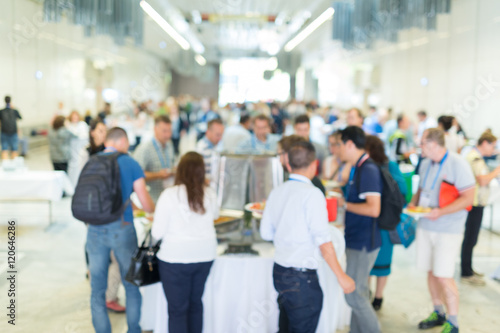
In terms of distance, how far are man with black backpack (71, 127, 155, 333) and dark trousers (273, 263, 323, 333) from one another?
3.78 feet

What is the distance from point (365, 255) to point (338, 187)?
1.52 m

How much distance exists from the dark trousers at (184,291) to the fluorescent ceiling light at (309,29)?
35.4 feet

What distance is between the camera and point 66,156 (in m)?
8.91

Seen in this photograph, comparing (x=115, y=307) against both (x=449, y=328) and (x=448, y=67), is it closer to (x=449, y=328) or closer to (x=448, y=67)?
(x=449, y=328)

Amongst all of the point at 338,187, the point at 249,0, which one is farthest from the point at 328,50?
Answer: the point at 338,187

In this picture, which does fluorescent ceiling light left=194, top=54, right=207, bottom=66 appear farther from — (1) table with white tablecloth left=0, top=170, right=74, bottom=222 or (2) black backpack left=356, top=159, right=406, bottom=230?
(2) black backpack left=356, top=159, right=406, bottom=230

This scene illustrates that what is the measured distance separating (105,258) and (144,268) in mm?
397

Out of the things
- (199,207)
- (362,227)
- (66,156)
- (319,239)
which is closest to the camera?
(319,239)

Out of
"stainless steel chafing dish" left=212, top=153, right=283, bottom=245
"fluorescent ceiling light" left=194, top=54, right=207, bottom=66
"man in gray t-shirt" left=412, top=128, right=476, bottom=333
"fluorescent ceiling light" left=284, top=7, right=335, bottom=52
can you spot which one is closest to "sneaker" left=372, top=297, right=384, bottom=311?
"man in gray t-shirt" left=412, top=128, right=476, bottom=333

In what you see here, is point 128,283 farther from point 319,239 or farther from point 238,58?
point 238,58

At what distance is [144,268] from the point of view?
10.7ft

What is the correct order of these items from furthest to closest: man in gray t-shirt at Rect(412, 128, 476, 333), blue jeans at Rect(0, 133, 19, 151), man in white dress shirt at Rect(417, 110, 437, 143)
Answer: blue jeans at Rect(0, 133, 19, 151)
man in white dress shirt at Rect(417, 110, 437, 143)
man in gray t-shirt at Rect(412, 128, 476, 333)

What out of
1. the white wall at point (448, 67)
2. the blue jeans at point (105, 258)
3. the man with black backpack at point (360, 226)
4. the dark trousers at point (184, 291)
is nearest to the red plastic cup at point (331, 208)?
the man with black backpack at point (360, 226)

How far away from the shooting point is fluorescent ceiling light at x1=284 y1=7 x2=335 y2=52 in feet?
49.3
